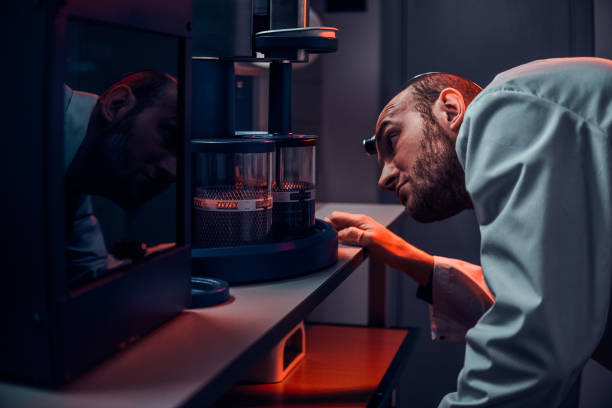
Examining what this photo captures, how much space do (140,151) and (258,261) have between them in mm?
284

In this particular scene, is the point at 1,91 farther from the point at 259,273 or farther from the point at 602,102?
the point at 602,102

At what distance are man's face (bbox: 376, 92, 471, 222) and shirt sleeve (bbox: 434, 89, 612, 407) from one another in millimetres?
424

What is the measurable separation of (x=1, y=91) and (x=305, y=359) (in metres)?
1.04

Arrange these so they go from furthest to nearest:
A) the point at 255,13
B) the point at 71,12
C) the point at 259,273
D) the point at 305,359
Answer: the point at 305,359 → the point at 255,13 → the point at 259,273 → the point at 71,12

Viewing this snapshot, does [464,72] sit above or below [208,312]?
above

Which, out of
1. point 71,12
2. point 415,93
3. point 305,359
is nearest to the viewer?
point 71,12

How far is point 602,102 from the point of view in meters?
0.88

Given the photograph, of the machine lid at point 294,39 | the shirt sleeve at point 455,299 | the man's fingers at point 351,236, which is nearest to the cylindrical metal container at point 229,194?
the machine lid at point 294,39

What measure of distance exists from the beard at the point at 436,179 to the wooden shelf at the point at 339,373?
13.1 inches

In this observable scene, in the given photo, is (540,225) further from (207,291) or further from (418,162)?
(418,162)

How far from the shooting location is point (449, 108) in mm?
1263

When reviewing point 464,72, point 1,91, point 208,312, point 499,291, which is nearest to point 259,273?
point 208,312

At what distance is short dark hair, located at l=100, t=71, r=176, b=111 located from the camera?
29.5 inches

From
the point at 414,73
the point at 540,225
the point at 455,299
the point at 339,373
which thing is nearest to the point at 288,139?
the point at 540,225
